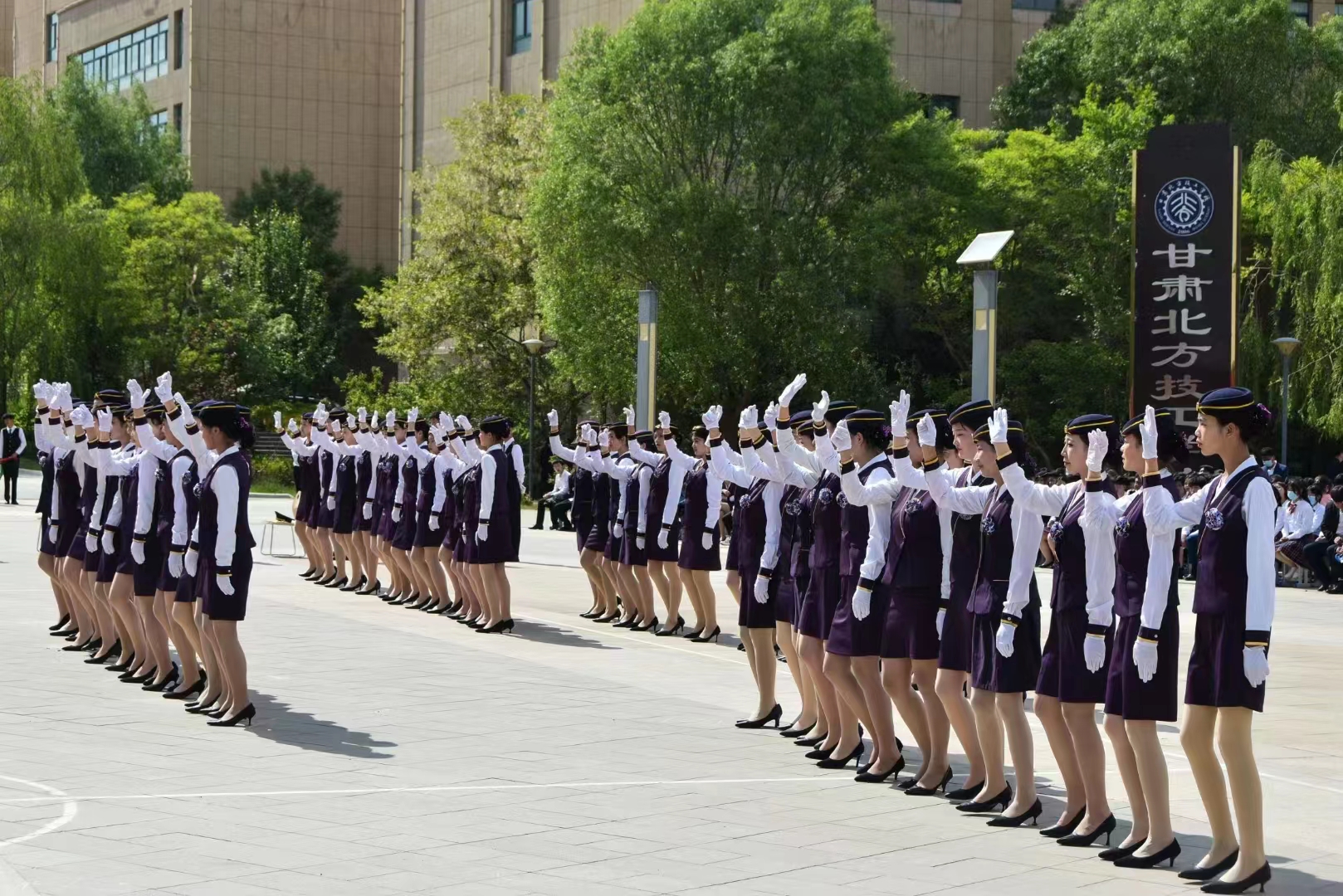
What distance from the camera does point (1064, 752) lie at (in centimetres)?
841

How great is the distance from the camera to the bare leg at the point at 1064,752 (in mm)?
8352

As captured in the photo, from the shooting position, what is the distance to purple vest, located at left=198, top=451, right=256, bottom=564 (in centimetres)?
1120

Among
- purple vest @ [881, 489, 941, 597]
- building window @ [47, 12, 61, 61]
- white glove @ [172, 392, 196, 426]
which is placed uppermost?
building window @ [47, 12, 61, 61]

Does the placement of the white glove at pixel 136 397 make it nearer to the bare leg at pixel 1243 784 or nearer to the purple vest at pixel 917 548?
the purple vest at pixel 917 548

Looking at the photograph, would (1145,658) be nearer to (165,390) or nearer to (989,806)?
(989,806)

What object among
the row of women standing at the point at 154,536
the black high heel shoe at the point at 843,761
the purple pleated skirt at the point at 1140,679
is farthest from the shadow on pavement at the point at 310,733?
the purple pleated skirt at the point at 1140,679

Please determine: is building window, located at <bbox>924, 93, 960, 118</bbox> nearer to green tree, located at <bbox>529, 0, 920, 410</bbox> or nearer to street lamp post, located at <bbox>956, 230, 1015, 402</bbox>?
green tree, located at <bbox>529, 0, 920, 410</bbox>

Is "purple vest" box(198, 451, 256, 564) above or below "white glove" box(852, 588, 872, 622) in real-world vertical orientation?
above

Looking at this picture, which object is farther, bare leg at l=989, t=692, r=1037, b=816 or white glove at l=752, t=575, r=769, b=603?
white glove at l=752, t=575, r=769, b=603

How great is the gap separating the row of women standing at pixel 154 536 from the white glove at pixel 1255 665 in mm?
6297

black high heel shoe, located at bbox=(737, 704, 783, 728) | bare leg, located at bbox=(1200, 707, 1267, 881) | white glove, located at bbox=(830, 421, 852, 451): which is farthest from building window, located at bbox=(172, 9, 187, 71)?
bare leg, located at bbox=(1200, 707, 1267, 881)

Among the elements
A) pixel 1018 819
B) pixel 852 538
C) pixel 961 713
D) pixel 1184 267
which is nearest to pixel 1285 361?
pixel 1184 267

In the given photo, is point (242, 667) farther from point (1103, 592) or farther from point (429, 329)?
point (429, 329)

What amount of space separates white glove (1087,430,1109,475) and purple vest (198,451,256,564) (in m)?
5.55
